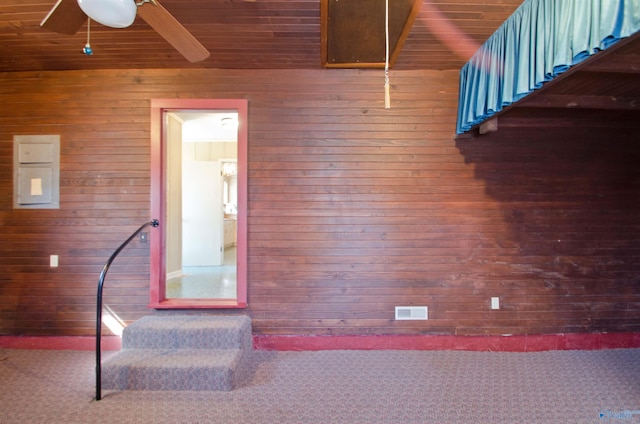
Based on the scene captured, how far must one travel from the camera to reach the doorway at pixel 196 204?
10.6 ft

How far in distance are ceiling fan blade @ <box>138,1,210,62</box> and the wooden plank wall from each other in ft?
3.44

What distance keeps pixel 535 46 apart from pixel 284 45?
190 cm

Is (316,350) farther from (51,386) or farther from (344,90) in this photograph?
(344,90)

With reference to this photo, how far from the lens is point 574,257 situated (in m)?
3.30

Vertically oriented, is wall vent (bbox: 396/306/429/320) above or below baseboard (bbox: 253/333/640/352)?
above

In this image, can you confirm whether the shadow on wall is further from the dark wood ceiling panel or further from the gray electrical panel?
the gray electrical panel

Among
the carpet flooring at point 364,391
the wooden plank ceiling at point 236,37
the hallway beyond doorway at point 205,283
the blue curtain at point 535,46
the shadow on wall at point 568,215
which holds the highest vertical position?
the wooden plank ceiling at point 236,37

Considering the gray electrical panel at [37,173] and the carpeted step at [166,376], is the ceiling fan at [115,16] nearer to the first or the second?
the gray electrical panel at [37,173]

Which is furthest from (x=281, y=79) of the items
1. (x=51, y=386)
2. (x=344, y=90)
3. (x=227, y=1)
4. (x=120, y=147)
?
(x=51, y=386)

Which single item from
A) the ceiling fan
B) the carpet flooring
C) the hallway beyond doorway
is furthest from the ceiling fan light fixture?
the hallway beyond doorway

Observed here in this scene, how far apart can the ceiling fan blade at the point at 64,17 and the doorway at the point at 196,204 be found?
4.32ft

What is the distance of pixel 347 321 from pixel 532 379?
5.28ft

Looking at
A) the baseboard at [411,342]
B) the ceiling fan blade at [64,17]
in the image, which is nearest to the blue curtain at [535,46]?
the baseboard at [411,342]

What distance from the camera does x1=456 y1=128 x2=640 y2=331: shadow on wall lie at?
3.28 metres
